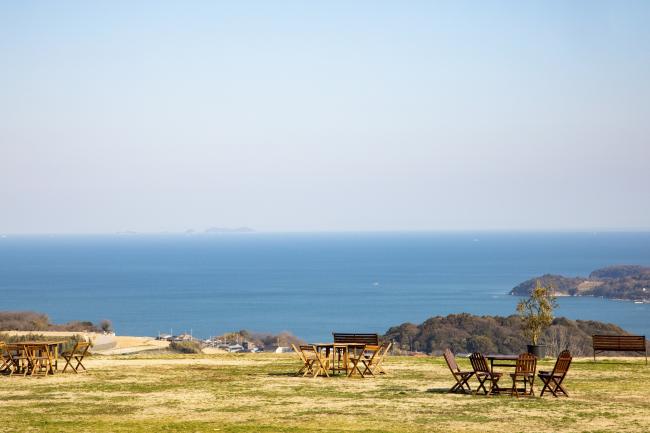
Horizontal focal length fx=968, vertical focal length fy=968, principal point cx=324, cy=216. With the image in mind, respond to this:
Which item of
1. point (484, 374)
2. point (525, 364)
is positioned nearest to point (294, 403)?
A: point (484, 374)

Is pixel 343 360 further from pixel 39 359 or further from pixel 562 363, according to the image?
pixel 39 359

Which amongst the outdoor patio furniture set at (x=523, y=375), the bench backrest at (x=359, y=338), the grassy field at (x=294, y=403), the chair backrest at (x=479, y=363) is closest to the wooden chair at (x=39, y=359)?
the grassy field at (x=294, y=403)

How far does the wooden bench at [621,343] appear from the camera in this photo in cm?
2609

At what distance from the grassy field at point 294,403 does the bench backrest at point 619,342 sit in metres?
1.99

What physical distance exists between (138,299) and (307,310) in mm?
38346

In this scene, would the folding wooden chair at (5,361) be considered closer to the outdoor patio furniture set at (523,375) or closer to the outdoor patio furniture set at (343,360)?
the outdoor patio furniture set at (343,360)

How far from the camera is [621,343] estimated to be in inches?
1040

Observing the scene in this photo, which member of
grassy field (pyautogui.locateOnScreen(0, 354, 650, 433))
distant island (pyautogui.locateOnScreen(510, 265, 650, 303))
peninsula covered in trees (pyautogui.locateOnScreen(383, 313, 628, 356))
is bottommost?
distant island (pyautogui.locateOnScreen(510, 265, 650, 303))

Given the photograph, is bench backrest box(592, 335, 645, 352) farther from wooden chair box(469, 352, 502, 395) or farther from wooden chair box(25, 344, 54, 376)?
wooden chair box(25, 344, 54, 376)

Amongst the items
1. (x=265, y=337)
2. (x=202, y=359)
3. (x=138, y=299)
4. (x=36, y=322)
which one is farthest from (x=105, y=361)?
(x=138, y=299)

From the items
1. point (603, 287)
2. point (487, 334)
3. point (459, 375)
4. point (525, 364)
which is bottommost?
point (603, 287)

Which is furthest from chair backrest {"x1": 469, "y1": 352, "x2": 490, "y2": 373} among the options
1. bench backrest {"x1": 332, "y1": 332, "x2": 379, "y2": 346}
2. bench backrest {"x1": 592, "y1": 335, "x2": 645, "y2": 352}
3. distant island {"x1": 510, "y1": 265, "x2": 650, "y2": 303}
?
distant island {"x1": 510, "y1": 265, "x2": 650, "y2": 303}

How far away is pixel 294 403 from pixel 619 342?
12304 millimetres

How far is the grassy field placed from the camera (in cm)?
1522
